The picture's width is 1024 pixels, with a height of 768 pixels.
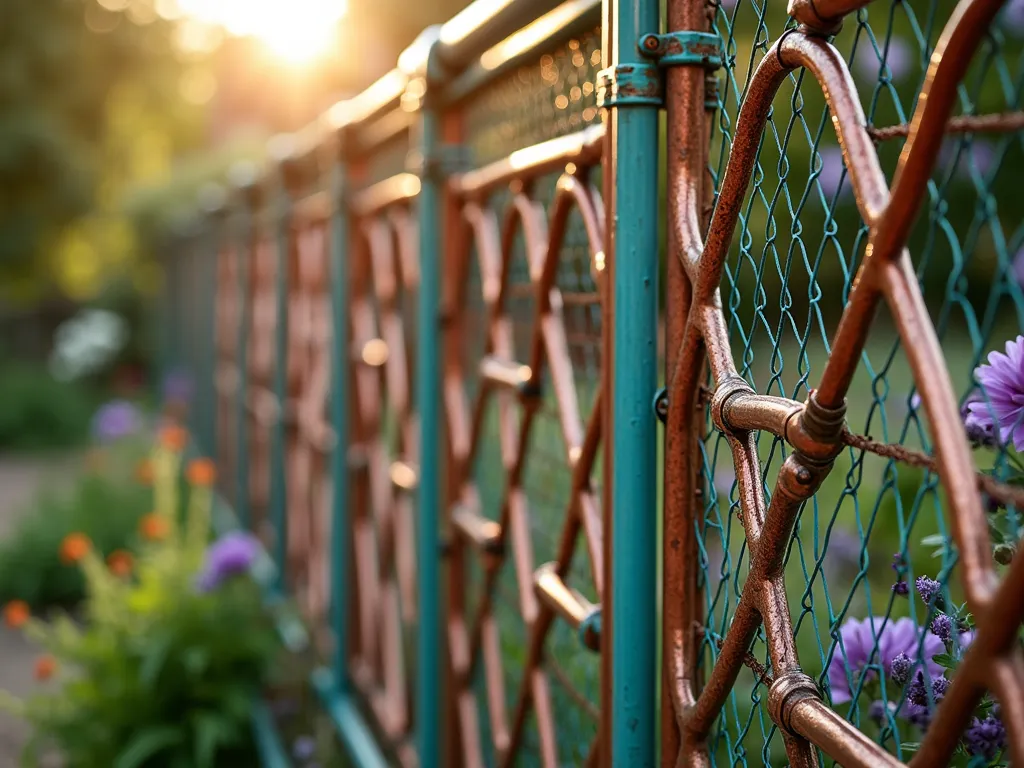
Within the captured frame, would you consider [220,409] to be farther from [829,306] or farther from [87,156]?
[87,156]

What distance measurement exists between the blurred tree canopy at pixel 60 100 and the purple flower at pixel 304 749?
1118 cm

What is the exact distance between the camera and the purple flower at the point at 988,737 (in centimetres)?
88

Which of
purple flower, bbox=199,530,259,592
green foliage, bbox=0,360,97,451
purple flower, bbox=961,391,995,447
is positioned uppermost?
purple flower, bbox=961,391,995,447

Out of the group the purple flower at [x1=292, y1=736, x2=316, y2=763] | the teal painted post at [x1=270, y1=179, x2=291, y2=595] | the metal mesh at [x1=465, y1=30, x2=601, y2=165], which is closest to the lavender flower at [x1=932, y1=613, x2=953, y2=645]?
the metal mesh at [x1=465, y1=30, x2=601, y2=165]

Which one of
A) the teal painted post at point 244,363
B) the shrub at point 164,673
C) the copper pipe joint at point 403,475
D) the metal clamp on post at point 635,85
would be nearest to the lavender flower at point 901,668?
the metal clamp on post at point 635,85

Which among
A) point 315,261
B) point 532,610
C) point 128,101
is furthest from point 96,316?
point 532,610

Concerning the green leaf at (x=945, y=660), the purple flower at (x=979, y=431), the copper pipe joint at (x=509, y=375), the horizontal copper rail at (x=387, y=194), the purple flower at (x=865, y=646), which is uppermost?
the horizontal copper rail at (x=387, y=194)

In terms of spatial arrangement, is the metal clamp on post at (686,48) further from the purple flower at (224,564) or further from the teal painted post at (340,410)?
the purple flower at (224,564)

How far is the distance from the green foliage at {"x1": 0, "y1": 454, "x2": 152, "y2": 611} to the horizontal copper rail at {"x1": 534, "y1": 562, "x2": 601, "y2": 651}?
4.02 metres

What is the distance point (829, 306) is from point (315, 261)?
488cm

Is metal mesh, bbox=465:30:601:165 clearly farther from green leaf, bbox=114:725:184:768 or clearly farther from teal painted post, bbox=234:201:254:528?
teal painted post, bbox=234:201:254:528

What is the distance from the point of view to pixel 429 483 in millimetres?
2428

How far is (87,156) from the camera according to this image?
44.7 feet

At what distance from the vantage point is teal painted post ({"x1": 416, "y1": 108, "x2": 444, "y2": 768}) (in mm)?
2377
